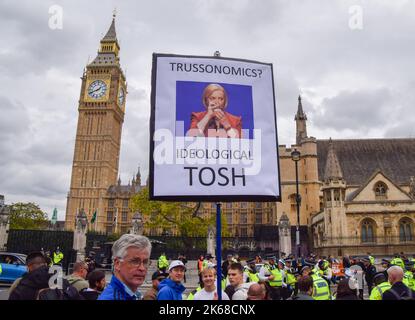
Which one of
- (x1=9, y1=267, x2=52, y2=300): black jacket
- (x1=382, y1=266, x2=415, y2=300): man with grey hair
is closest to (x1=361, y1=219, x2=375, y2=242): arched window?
(x1=382, y1=266, x2=415, y2=300): man with grey hair

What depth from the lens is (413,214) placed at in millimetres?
36344

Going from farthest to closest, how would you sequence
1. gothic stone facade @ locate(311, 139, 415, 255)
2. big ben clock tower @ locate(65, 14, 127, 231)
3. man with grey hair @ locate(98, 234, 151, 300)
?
big ben clock tower @ locate(65, 14, 127, 231) → gothic stone facade @ locate(311, 139, 415, 255) → man with grey hair @ locate(98, 234, 151, 300)

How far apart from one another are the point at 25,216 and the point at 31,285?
6961 cm

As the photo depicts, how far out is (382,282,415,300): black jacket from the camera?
4.69m

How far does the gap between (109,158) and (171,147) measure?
98234mm

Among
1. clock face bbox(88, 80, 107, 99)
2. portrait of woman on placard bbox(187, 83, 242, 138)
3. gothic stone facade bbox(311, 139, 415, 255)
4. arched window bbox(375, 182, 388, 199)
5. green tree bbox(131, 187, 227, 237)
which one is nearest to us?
portrait of woman on placard bbox(187, 83, 242, 138)

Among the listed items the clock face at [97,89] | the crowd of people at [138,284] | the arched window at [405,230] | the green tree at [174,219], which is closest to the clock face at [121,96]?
the clock face at [97,89]

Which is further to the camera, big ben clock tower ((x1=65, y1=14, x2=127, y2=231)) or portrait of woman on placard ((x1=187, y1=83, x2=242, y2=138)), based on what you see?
big ben clock tower ((x1=65, y1=14, x2=127, y2=231))

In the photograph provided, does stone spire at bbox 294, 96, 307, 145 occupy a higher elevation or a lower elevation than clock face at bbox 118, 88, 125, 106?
lower

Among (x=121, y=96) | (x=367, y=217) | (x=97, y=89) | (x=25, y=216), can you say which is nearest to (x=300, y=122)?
(x=367, y=217)

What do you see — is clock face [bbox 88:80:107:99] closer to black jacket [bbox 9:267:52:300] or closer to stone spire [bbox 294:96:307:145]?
stone spire [bbox 294:96:307:145]

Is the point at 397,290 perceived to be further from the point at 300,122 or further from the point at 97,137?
the point at 97,137

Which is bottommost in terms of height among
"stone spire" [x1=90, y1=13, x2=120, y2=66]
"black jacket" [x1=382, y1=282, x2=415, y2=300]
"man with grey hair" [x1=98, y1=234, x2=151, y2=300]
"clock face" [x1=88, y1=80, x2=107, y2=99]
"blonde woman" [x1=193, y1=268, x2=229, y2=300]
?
"black jacket" [x1=382, y1=282, x2=415, y2=300]

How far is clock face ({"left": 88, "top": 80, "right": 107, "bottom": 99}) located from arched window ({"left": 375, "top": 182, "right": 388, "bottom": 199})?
83302mm
